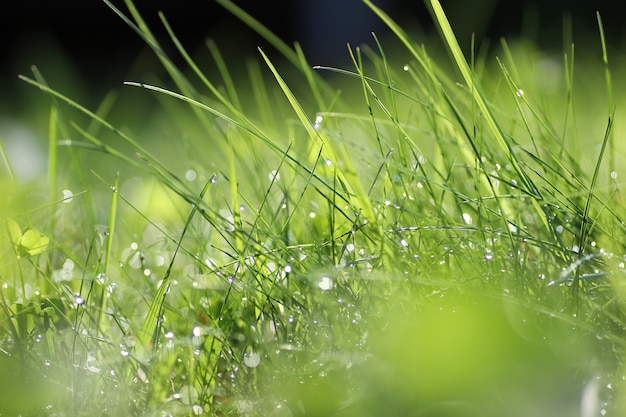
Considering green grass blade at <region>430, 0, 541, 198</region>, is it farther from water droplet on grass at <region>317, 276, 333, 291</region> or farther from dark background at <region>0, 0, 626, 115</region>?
dark background at <region>0, 0, 626, 115</region>

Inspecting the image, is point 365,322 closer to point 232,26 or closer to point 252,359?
point 252,359

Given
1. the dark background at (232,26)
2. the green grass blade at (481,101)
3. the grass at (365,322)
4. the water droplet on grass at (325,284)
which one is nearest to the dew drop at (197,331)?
the grass at (365,322)

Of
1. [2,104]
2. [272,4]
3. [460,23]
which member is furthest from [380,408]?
[272,4]

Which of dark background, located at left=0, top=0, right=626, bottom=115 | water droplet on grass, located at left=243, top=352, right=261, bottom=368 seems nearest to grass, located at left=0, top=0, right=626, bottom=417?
water droplet on grass, located at left=243, top=352, right=261, bottom=368

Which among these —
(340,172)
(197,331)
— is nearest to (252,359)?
(197,331)

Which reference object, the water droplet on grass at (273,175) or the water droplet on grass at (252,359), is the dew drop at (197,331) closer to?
the water droplet on grass at (252,359)

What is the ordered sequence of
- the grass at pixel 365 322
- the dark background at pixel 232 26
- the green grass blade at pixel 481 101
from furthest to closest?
1. the dark background at pixel 232 26
2. the green grass blade at pixel 481 101
3. the grass at pixel 365 322

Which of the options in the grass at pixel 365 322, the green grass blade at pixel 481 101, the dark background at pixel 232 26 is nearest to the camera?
the grass at pixel 365 322

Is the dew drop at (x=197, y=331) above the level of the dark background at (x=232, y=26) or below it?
below

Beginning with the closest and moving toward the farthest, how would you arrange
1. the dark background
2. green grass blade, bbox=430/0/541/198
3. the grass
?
the grass, green grass blade, bbox=430/0/541/198, the dark background
